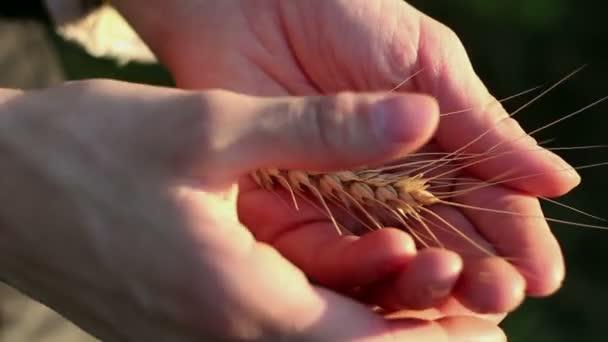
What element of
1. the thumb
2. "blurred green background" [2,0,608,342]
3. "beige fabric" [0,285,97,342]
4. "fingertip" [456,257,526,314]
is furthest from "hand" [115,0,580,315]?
"blurred green background" [2,0,608,342]

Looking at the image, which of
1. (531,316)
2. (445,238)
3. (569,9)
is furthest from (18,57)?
(569,9)

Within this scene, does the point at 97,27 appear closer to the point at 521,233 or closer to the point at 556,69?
the point at 521,233

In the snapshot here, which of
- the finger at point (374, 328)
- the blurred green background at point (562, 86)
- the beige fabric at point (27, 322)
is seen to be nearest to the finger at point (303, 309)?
the finger at point (374, 328)

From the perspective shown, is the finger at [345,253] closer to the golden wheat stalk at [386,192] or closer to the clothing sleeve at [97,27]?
the golden wheat stalk at [386,192]

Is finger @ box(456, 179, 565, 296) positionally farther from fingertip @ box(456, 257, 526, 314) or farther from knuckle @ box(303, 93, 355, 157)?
knuckle @ box(303, 93, 355, 157)

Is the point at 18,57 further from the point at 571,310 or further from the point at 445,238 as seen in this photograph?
the point at 571,310

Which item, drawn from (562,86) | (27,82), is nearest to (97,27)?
(27,82)
